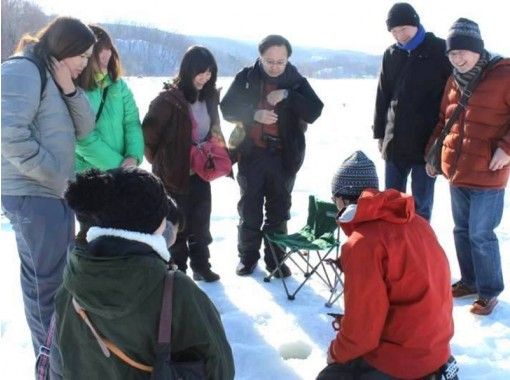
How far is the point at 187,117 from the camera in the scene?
3992 millimetres

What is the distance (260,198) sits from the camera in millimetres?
4473

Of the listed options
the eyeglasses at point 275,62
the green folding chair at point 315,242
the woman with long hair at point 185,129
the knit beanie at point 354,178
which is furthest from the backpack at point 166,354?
the eyeglasses at point 275,62

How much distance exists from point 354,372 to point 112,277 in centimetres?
121

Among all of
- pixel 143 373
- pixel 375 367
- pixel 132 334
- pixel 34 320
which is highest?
pixel 132 334

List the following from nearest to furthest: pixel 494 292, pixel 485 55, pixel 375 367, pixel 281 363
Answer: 1. pixel 375 367
2. pixel 281 363
3. pixel 485 55
4. pixel 494 292

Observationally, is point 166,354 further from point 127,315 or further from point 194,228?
point 194,228

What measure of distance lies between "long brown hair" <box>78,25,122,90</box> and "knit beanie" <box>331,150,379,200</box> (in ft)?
5.70

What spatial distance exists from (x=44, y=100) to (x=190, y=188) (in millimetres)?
1714

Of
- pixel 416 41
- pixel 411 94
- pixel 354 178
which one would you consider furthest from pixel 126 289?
pixel 416 41

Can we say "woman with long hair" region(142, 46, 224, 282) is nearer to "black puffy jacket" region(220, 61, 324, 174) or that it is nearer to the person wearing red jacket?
"black puffy jacket" region(220, 61, 324, 174)

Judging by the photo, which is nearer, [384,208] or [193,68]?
[384,208]

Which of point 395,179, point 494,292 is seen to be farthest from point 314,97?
point 494,292

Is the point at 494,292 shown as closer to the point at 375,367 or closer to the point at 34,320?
the point at 375,367

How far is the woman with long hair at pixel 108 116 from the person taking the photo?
3.43m
